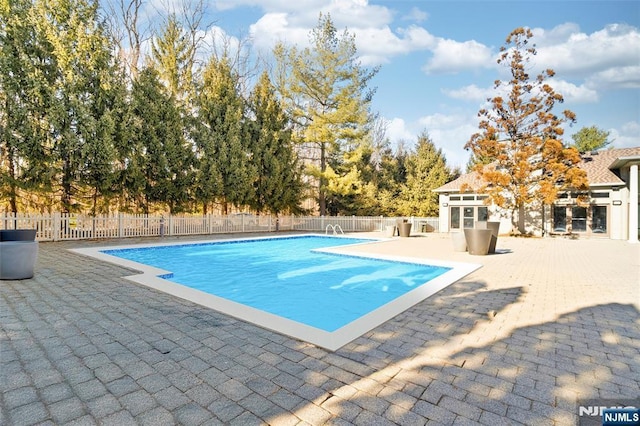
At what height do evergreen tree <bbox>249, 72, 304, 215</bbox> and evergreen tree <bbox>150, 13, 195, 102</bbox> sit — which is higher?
evergreen tree <bbox>150, 13, 195, 102</bbox>

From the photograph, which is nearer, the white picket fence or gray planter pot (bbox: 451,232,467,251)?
gray planter pot (bbox: 451,232,467,251)

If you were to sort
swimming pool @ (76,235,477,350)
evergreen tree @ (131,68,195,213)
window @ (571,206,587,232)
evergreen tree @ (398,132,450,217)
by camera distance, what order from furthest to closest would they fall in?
evergreen tree @ (398,132,450,217), window @ (571,206,587,232), evergreen tree @ (131,68,195,213), swimming pool @ (76,235,477,350)

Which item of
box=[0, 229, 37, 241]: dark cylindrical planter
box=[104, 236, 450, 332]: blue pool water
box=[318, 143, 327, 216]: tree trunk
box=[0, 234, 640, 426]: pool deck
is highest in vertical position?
box=[318, 143, 327, 216]: tree trunk

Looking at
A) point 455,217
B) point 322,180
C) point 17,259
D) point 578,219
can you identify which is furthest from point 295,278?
point 578,219

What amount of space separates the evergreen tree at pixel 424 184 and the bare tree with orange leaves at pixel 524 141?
18.7 ft

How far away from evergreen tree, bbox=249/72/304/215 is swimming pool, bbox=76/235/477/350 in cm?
706

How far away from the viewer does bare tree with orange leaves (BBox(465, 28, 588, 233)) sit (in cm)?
1688

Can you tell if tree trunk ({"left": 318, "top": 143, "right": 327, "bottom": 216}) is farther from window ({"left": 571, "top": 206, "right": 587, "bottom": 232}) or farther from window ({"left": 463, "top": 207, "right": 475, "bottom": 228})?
window ({"left": 571, "top": 206, "right": 587, "bottom": 232})

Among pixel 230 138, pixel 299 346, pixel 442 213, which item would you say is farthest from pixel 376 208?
pixel 299 346

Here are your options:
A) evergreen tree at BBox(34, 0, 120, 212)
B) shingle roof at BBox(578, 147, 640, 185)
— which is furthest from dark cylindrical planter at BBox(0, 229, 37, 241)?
shingle roof at BBox(578, 147, 640, 185)

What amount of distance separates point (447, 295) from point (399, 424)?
347 centimetres

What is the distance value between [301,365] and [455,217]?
2055 cm

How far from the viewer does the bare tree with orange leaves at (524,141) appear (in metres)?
16.9

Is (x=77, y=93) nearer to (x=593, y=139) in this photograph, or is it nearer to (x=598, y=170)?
(x=598, y=170)
